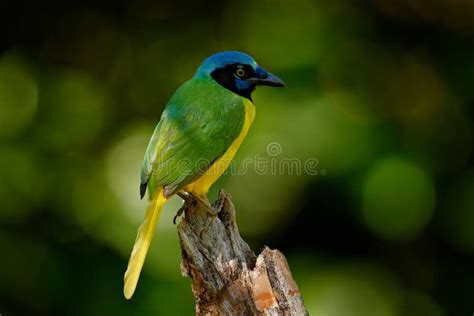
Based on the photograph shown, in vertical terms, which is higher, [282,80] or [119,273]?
[282,80]

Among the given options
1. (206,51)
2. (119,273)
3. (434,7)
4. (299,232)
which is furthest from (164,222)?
(434,7)

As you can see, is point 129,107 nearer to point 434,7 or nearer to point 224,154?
point 224,154

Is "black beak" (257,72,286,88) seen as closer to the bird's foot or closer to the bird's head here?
the bird's head

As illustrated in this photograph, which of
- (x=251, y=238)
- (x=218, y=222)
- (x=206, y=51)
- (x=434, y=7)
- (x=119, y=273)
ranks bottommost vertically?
(x=119, y=273)

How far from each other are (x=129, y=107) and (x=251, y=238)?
1.25 meters

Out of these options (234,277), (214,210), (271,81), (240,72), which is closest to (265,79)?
(271,81)

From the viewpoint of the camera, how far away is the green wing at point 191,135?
4391 millimetres

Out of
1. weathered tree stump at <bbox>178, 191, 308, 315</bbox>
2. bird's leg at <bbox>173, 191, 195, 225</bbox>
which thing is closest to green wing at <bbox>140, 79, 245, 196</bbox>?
bird's leg at <bbox>173, 191, 195, 225</bbox>

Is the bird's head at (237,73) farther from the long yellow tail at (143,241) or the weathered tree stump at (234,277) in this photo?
the weathered tree stump at (234,277)

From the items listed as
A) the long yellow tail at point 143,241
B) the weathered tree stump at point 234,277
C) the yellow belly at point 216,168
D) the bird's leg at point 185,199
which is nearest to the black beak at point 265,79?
the yellow belly at point 216,168

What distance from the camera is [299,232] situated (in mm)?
5324

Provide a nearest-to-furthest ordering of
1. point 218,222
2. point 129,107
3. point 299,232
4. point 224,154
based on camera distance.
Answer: point 218,222 → point 224,154 → point 299,232 → point 129,107

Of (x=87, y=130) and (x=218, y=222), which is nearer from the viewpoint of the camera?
(x=218, y=222)

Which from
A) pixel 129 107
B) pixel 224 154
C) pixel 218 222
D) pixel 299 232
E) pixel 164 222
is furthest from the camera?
pixel 129 107
